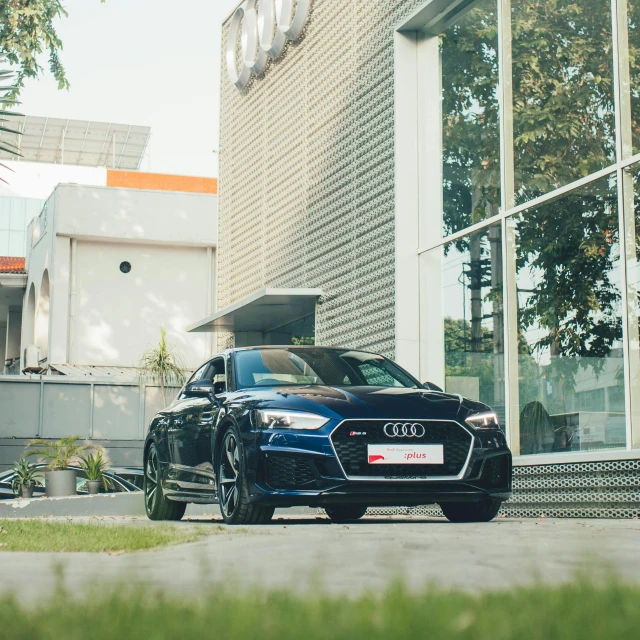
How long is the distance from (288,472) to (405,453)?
2.69ft

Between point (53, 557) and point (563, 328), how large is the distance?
253 inches

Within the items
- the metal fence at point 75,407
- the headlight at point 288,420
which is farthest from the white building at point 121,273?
the headlight at point 288,420

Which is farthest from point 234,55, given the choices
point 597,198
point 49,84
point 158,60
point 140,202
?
point 140,202

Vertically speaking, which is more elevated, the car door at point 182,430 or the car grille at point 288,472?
the car door at point 182,430

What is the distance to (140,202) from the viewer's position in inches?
1412

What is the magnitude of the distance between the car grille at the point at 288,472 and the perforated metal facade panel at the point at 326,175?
6.60 m

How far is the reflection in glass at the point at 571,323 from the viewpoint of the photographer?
32.8ft

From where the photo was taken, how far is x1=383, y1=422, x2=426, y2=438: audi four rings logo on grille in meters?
7.88

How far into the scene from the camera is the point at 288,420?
7.86m

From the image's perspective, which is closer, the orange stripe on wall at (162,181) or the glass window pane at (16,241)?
the orange stripe on wall at (162,181)

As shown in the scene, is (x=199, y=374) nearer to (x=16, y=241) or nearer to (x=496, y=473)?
(x=496, y=473)

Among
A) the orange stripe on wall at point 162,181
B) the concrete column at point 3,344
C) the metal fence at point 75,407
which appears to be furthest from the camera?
the orange stripe on wall at point 162,181

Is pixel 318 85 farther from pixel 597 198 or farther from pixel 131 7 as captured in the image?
pixel 597 198

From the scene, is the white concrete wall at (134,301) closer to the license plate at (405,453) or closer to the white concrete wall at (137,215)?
the white concrete wall at (137,215)
